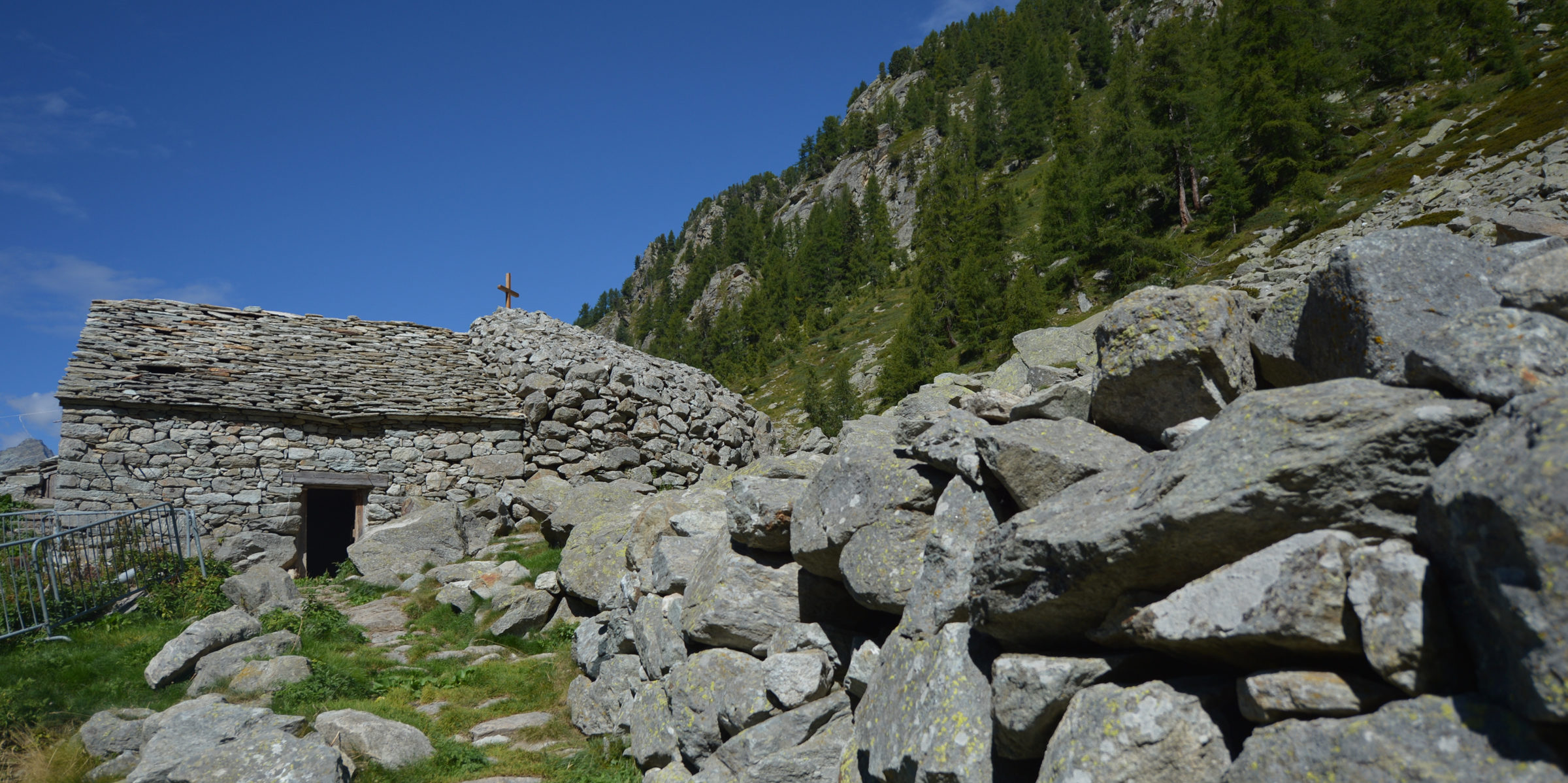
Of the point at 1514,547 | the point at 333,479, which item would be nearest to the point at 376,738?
the point at 1514,547

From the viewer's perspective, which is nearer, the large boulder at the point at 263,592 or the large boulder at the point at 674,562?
the large boulder at the point at 674,562

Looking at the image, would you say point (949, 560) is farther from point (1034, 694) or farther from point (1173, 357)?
point (1173, 357)

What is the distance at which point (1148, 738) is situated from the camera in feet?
10.5

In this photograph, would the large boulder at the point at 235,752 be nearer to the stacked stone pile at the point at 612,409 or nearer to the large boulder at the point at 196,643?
the large boulder at the point at 196,643

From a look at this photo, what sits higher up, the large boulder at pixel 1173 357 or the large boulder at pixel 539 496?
the large boulder at pixel 1173 357

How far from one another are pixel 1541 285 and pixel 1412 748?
2.08 m

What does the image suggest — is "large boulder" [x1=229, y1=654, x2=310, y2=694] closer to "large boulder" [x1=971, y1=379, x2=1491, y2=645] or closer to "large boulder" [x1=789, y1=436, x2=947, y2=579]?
"large boulder" [x1=789, y1=436, x2=947, y2=579]

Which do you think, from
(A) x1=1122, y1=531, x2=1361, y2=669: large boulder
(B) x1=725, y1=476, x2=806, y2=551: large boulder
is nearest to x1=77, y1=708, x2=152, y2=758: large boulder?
(B) x1=725, y1=476, x2=806, y2=551: large boulder

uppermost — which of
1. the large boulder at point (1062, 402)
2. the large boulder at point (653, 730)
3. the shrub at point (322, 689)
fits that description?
the large boulder at point (1062, 402)

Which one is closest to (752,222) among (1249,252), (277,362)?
(1249,252)

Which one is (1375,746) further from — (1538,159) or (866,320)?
(866,320)

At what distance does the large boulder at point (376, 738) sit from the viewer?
302 inches

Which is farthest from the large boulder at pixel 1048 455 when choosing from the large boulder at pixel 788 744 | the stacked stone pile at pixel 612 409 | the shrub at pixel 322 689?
the stacked stone pile at pixel 612 409

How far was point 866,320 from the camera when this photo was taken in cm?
6950
